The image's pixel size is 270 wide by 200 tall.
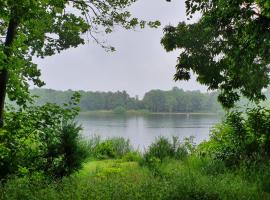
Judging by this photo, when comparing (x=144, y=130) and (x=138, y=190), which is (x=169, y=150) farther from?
(x=144, y=130)

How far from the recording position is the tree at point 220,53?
22.7ft

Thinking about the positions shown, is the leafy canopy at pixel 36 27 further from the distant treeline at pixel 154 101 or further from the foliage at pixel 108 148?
the distant treeline at pixel 154 101

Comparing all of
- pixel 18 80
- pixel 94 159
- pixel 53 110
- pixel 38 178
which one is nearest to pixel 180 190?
pixel 38 178

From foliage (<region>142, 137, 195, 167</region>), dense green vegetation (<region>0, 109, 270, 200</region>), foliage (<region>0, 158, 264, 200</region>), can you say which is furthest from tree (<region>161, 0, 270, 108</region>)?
foliage (<region>142, 137, 195, 167</region>)

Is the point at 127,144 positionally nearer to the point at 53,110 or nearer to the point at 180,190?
the point at 53,110

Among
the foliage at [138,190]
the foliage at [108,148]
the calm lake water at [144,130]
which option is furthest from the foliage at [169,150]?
the foliage at [138,190]

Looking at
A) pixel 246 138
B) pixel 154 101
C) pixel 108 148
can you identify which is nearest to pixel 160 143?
pixel 108 148

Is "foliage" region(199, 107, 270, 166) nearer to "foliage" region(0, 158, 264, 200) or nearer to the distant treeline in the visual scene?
"foliage" region(0, 158, 264, 200)

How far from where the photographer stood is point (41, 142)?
7.35m

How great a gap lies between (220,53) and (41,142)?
4.88 meters

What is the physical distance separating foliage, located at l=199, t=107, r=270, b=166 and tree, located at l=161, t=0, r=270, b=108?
633 millimetres

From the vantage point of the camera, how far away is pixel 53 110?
7395 mm

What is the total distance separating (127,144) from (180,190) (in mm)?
9268

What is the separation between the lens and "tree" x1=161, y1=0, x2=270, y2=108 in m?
A: 6.92
